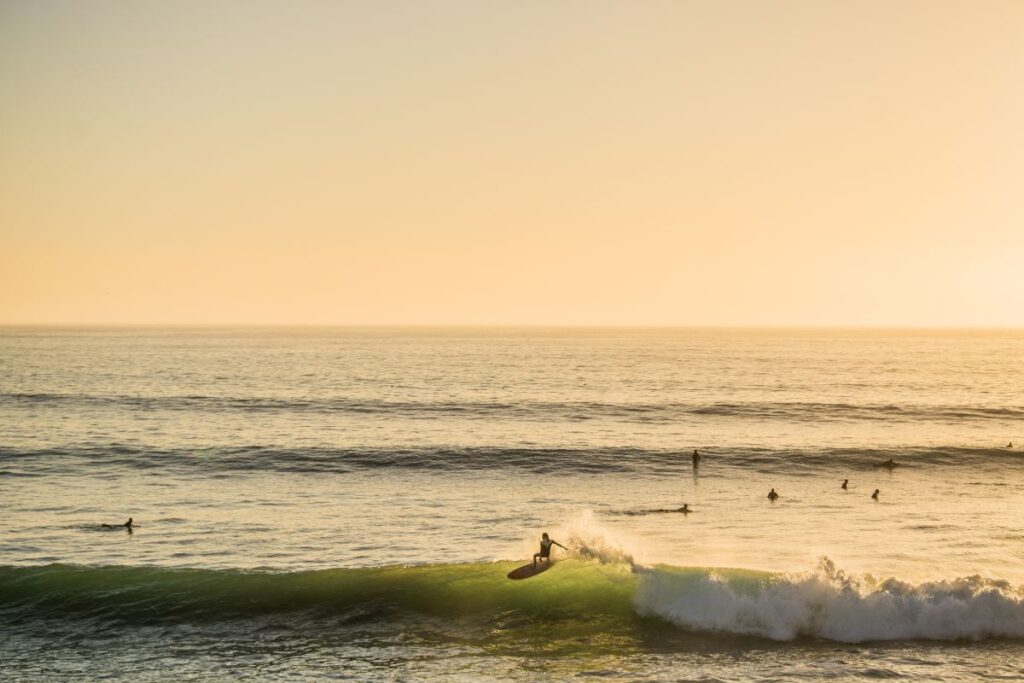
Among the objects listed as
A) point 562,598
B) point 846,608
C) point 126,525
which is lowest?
point 562,598

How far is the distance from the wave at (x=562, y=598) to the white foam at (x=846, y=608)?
28 mm

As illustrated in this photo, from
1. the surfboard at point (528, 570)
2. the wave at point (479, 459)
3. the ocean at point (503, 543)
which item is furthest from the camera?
the wave at point (479, 459)

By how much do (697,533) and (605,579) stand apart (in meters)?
8.31

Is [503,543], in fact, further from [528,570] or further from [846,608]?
[846,608]

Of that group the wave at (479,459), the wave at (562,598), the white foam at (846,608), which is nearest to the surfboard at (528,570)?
the wave at (562,598)

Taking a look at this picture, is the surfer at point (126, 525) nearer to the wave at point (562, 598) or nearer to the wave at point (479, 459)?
the wave at point (562, 598)

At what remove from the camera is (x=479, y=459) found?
159 ft

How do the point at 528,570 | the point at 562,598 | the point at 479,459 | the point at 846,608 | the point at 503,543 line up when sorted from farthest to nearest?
1. the point at 479,459
2. the point at 503,543
3. the point at 528,570
4. the point at 562,598
5. the point at 846,608

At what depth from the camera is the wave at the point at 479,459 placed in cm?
4622

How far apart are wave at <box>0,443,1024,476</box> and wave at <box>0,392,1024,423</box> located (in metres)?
14.9

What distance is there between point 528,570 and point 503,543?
4.96m

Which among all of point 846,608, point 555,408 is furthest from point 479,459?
point 846,608

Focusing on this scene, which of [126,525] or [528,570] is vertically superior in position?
[528,570]

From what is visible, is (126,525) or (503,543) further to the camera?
(126,525)
